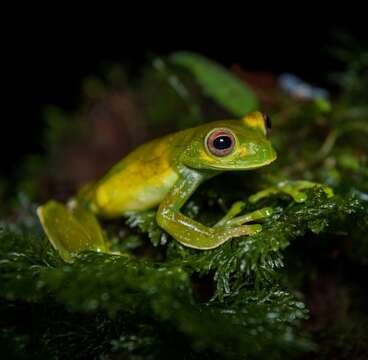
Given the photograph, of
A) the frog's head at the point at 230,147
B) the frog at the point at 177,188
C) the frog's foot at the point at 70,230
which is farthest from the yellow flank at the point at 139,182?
the frog's head at the point at 230,147

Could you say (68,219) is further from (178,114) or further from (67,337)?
(178,114)

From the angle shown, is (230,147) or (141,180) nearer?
Result: (230,147)

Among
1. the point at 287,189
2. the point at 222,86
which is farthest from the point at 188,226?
the point at 222,86

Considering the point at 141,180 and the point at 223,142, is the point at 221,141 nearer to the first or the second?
the point at 223,142

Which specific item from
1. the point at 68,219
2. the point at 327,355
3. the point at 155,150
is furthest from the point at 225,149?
the point at 327,355

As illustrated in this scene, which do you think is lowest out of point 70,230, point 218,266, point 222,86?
point 70,230

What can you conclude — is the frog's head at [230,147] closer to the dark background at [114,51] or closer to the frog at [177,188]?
the frog at [177,188]
